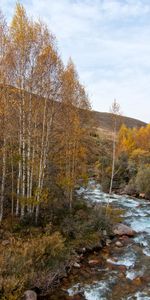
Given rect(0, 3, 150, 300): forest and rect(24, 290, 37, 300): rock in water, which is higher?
rect(0, 3, 150, 300): forest

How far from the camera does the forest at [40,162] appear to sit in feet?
33.6

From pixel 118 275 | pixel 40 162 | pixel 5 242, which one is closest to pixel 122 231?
pixel 118 275

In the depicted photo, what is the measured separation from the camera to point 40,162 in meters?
14.4

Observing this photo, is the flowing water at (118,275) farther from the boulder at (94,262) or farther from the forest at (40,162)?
the forest at (40,162)

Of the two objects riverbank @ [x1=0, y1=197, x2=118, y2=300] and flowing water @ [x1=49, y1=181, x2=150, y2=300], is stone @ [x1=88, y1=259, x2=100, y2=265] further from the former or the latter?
riverbank @ [x1=0, y1=197, x2=118, y2=300]

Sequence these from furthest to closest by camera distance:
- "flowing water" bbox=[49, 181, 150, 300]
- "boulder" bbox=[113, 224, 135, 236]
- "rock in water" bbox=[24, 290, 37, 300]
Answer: "boulder" bbox=[113, 224, 135, 236]
"flowing water" bbox=[49, 181, 150, 300]
"rock in water" bbox=[24, 290, 37, 300]

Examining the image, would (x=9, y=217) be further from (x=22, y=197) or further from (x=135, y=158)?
(x=135, y=158)

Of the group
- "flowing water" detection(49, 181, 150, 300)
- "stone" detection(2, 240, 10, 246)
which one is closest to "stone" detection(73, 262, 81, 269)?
"flowing water" detection(49, 181, 150, 300)

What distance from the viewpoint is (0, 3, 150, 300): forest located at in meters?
10.2

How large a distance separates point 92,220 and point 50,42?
9.45 m

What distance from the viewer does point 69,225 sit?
1434 centimetres

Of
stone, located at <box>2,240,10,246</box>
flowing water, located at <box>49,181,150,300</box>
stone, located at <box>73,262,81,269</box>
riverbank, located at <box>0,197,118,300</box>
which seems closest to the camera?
riverbank, located at <box>0,197,118,300</box>

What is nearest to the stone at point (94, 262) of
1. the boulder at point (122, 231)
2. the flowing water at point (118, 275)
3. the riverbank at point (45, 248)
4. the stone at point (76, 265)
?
the flowing water at point (118, 275)

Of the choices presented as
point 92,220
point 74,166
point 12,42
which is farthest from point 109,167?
point 12,42
